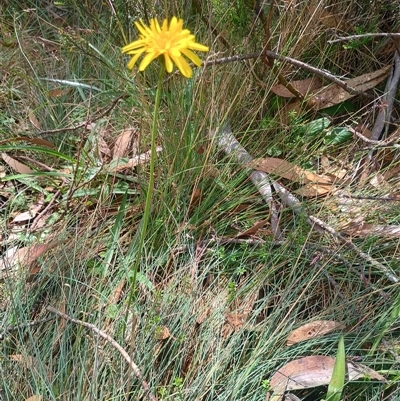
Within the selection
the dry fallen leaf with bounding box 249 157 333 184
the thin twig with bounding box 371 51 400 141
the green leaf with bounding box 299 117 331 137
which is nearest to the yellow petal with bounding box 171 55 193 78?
the dry fallen leaf with bounding box 249 157 333 184

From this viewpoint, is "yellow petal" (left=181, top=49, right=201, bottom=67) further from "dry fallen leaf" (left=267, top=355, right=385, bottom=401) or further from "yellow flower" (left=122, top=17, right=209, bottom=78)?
"dry fallen leaf" (left=267, top=355, right=385, bottom=401)

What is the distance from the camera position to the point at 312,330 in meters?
1.38

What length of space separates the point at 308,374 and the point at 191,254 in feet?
1.55

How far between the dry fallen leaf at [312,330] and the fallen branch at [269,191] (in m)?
0.22

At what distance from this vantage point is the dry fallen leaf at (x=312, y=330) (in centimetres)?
137

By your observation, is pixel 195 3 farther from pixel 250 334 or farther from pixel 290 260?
pixel 250 334

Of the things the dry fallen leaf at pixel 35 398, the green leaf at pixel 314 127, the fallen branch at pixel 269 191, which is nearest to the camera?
the dry fallen leaf at pixel 35 398

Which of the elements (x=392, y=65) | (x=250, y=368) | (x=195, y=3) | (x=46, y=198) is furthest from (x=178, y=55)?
(x=392, y=65)

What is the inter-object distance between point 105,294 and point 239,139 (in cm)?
76

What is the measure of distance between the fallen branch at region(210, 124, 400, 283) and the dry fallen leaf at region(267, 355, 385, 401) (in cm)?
→ 29

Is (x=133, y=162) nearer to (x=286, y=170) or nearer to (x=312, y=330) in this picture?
(x=286, y=170)

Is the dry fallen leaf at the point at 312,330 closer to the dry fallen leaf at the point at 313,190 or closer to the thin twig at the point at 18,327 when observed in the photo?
the dry fallen leaf at the point at 313,190

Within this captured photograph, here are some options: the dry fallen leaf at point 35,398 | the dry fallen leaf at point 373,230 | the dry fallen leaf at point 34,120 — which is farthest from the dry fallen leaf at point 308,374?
the dry fallen leaf at point 34,120

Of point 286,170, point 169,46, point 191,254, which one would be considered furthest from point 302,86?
point 169,46
